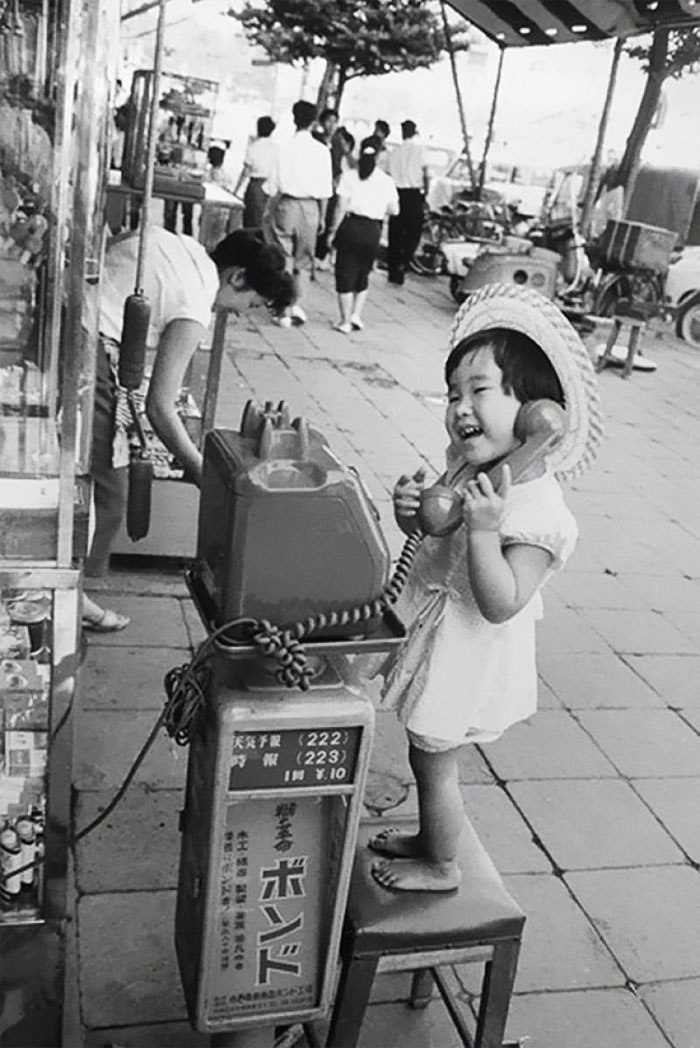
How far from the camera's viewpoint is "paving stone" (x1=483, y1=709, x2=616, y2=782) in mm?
3275

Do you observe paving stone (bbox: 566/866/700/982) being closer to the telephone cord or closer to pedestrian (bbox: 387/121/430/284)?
the telephone cord

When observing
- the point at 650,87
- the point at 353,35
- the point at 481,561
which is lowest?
the point at 481,561

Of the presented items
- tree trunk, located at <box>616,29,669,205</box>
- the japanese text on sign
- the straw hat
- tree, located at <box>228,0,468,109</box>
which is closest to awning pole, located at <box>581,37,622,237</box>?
tree trunk, located at <box>616,29,669,205</box>

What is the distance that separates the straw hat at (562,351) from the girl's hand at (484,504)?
20 centimetres

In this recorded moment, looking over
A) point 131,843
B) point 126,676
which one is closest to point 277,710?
point 131,843

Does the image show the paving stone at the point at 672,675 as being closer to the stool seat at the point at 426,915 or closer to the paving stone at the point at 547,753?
the paving stone at the point at 547,753

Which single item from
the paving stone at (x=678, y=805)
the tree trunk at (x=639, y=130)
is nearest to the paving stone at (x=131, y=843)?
the paving stone at (x=678, y=805)

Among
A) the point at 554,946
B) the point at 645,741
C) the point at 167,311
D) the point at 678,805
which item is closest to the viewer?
the point at 554,946

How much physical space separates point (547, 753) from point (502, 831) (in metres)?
0.50

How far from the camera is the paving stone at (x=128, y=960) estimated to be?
2.17 meters

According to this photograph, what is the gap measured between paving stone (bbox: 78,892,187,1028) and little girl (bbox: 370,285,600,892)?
597mm

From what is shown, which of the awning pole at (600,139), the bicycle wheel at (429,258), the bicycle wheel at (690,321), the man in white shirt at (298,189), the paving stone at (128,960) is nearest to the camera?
the paving stone at (128,960)

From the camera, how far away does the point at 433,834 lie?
2055mm

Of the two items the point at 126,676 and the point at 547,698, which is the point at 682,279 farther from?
the point at 126,676
